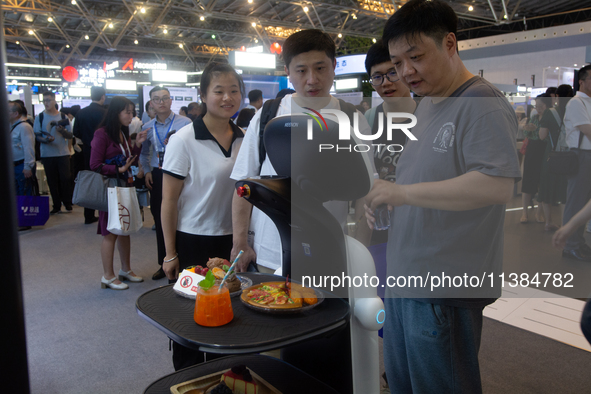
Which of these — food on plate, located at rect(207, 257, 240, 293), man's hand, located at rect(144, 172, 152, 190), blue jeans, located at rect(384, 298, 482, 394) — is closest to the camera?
blue jeans, located at rect(384, 298, 482, 394)

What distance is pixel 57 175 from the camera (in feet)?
19.3

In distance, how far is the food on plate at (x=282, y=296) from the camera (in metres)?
1.09

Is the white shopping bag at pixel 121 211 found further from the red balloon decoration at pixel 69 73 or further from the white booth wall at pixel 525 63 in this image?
the red balloon decoration at pixel 69 73

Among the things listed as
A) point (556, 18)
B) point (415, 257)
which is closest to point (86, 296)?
point (415, 257)

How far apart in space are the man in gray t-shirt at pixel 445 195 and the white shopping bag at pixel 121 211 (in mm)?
2443

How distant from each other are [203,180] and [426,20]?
1096 millimetres

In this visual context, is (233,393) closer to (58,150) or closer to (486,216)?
(486,216)

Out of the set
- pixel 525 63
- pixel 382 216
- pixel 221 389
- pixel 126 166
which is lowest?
pixel 221 389

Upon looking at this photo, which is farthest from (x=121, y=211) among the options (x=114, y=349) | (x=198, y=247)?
(x=198, y=247)

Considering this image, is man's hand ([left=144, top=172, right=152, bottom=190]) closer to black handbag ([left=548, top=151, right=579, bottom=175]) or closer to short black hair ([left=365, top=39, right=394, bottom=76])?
short black hair ([left=365, top=39, right=394, bottom=76])

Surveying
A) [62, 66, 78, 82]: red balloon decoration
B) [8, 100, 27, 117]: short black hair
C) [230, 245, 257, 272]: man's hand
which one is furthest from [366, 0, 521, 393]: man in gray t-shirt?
[62, 66, 78, 82]: red balloon decoration

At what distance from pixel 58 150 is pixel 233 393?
543 cm

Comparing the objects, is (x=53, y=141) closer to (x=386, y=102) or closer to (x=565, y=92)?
(x=386, y=102)

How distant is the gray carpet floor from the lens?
2189mm
